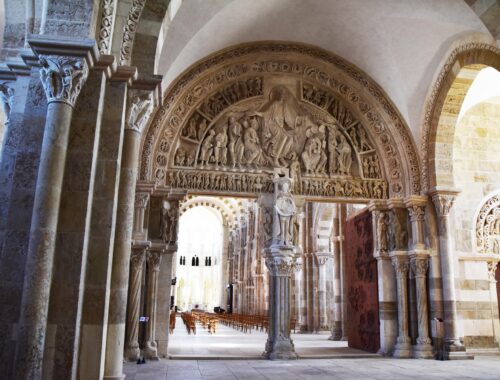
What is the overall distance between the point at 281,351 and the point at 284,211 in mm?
3023

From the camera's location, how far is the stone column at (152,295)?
9.40m

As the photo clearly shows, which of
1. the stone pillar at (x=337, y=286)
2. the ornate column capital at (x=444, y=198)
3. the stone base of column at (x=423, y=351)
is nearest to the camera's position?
the stone base of column at (x=423, y=351)

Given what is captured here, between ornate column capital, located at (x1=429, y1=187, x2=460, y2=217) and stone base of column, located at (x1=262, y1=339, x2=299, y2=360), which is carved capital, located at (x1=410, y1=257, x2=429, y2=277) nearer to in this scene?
ornate column capital, located at (x1=429, y1=187, x2=460, y2=217)

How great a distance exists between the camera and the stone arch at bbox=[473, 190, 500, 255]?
38.2 feet

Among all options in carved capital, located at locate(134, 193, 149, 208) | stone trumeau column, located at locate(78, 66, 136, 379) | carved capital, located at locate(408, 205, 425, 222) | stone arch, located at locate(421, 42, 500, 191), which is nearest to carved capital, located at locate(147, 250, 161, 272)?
carved capital, located at locate(134, 193, 149, 208)

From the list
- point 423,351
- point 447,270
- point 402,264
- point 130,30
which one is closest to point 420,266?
point 402,264

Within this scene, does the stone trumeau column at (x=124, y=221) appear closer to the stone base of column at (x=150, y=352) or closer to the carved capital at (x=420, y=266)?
the stone base of column at (x=150, y=352)

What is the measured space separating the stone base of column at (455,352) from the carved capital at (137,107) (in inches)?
319

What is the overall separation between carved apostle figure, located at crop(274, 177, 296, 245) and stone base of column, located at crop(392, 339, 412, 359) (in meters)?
3.38

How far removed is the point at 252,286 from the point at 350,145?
667 inches

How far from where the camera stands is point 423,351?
33.3 feet

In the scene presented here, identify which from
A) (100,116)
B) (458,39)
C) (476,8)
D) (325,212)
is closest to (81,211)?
(100,116)

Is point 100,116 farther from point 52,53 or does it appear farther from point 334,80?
Answer: point 334,80

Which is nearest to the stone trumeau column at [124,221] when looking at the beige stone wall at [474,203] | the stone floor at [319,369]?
the stone floor at [319,369]
